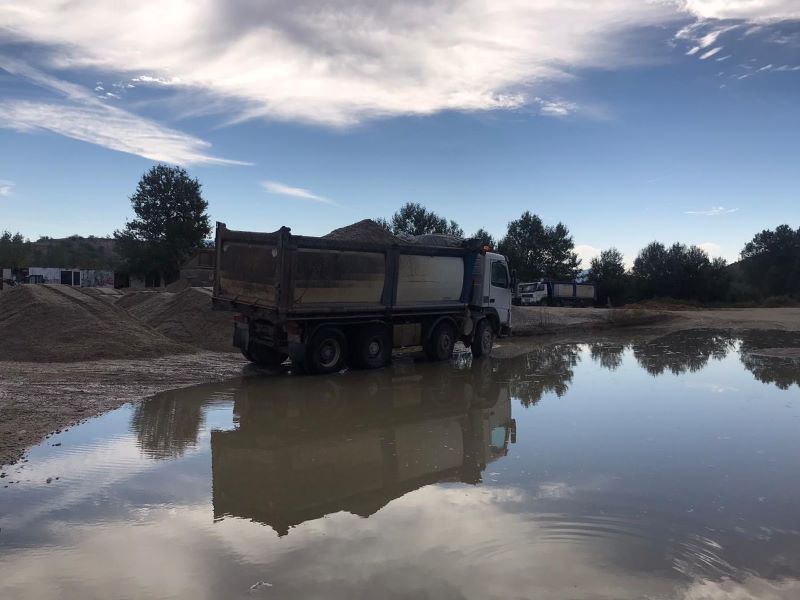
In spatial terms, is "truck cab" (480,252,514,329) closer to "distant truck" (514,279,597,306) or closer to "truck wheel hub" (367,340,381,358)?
"truck wheel hub" (367,340,381,358)

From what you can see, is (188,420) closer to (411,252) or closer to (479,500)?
(479,500)

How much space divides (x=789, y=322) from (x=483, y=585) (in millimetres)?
35296

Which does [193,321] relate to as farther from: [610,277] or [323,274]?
[610,277]

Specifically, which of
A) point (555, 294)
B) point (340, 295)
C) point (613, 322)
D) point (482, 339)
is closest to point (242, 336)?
point (340, 295)

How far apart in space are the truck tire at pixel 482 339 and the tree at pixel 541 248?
59.4 m

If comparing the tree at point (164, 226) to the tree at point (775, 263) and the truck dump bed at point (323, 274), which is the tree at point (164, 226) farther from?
the tree at point (775, 263)

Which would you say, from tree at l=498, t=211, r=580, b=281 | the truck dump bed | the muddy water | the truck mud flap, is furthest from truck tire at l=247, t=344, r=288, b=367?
tree at l=498, t=211, r=580, b=281

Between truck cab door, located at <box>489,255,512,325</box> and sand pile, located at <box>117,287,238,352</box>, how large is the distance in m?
7.75

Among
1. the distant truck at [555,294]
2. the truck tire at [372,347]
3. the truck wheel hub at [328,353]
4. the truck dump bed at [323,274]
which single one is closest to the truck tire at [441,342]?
the truck dump bed at [323,274]

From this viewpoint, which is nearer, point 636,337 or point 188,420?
point 188,420

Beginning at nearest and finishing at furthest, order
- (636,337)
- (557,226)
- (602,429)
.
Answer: (602,429) < (636,337) < (557,226)

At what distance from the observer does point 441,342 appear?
644 inches

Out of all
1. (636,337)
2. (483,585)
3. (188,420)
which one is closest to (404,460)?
(483,585)

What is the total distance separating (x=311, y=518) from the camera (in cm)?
524
